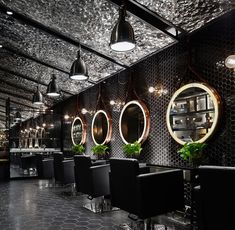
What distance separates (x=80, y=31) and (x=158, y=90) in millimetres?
1565

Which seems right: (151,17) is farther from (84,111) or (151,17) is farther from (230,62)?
(84,111)

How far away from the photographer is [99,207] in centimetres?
409

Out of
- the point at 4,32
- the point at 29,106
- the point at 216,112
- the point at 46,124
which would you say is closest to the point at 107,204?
the point at 216,112

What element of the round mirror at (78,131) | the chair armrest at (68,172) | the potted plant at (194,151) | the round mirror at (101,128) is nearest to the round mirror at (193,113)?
the potted plant at (194,151)

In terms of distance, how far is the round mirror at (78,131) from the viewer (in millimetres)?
6930

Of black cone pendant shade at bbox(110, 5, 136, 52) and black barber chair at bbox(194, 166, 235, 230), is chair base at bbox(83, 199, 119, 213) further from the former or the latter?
black cone pendant shade at bbox(110, 5, 136, 52)

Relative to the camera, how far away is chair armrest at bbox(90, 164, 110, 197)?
375 cm

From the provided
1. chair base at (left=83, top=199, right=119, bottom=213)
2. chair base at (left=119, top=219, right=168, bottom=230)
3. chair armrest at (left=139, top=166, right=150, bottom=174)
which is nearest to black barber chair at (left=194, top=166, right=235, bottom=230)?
chair base at (left=119, top=219, right=168, bottom=230)

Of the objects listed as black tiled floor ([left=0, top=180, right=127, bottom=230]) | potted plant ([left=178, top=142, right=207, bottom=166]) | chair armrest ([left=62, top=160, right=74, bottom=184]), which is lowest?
black tiled floor ([left=0, top=180, right=127, bottom=230])

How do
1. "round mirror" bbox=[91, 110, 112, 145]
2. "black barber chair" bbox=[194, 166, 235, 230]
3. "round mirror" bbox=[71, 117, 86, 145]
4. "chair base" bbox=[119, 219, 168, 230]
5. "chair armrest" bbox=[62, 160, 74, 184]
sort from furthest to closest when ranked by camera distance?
"round mirror" bbox=[71, 117, 86, 145]
"round mirror" bbox=[91, 110, 112, 145]
"chair armrest" bbox=[62, 160, 74, 184]
"chair base" bbox=[119, 219, 168, 230]
"black barber chair" bbox=[194, 166, 235, 230]

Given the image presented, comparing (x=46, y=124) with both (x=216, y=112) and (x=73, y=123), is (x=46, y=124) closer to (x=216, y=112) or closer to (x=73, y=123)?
(x=73, y=123)


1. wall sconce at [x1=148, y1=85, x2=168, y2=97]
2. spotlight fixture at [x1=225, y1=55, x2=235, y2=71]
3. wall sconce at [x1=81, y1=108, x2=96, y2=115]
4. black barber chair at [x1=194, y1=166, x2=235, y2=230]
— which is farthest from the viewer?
wall sconce at [x1=81, y1=108, x2=96, y2=115]

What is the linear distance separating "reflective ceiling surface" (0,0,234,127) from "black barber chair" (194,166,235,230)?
195cm

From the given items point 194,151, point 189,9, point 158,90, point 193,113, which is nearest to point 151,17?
point 189,9
